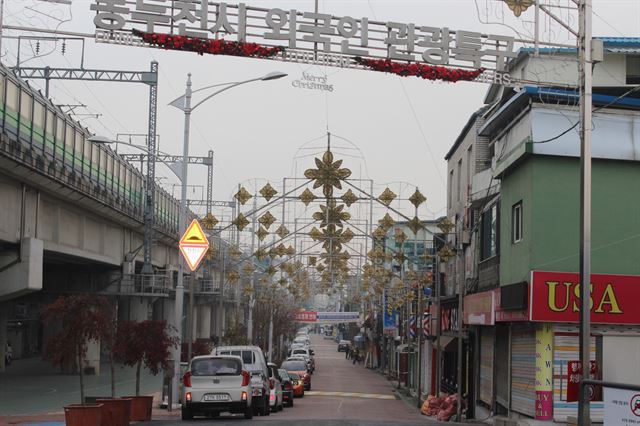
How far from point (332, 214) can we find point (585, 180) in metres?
24.2

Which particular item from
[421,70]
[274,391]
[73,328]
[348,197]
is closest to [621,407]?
[421,70]

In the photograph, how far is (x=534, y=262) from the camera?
2569 centimetres

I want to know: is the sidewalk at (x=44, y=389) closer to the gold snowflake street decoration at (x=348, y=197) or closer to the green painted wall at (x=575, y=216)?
the gold snowflake street decoration at (x=348, y=197)

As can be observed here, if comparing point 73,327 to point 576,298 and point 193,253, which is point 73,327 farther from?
point 576,298

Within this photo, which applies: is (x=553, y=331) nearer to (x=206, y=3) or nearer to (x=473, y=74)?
(x=473, y=74)

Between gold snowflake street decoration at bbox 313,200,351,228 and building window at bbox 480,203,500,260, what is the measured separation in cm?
790

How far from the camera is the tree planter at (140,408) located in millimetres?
25661

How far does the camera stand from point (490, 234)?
1298 inches

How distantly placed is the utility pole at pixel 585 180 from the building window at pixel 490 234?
42.5 feet

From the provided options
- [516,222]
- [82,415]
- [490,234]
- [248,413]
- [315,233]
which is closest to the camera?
[82,415]

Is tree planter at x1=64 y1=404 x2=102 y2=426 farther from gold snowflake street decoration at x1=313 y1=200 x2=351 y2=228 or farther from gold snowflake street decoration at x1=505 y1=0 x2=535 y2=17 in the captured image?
gold snowflake street decoration at x1=313 y1=200 x2=351 y2=228

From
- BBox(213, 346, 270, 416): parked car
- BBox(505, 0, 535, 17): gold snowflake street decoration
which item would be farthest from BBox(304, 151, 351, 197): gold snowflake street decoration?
BBox(505, 0, 535, 17): gold snowflake street decoration

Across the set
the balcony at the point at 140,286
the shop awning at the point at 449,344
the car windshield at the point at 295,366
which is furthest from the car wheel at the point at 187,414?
the balcony at the point at 140,286

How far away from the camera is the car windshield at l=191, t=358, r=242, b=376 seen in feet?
85.3
